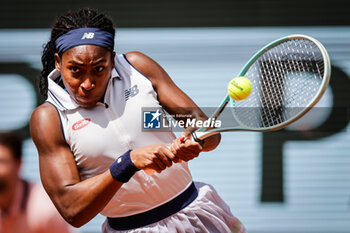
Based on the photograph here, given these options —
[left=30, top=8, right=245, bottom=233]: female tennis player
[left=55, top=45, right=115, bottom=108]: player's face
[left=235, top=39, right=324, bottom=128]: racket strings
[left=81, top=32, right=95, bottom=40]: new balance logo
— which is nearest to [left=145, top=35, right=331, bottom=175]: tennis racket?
[left=235, top=39, right=324, bottom=128]: racket strings

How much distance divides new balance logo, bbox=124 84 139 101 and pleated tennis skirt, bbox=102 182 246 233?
20.8 inches

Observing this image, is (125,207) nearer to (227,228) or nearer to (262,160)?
(227,228)

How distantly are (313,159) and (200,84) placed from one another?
1243 mm

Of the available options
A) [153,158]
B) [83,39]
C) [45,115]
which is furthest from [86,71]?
[153,158]

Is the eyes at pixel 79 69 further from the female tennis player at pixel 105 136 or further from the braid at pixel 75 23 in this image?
the braid at pixel 75 23

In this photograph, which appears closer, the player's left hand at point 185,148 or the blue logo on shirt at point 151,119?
the player's left hand at point 185,148

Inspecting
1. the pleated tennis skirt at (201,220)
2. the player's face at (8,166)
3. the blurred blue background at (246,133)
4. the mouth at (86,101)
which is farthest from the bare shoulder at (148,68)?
the blurred blue background at (246,133)

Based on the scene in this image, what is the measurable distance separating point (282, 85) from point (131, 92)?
2.54 ft

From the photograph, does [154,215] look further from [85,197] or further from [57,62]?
[57,62]

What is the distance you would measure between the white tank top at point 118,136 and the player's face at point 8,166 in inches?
8.9

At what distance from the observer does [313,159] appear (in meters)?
5.34

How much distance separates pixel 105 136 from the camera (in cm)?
239

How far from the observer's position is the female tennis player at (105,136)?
91.1 inches

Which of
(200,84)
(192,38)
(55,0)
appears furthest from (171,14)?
(55,0)
